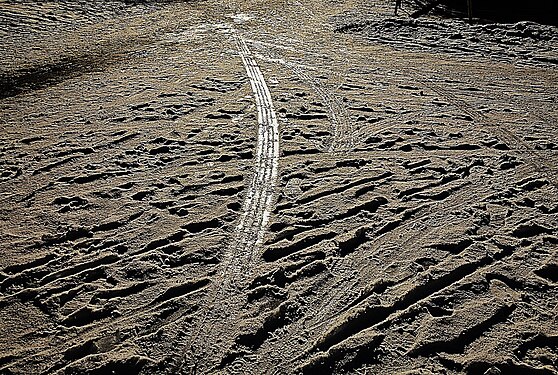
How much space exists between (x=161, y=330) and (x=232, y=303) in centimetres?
58

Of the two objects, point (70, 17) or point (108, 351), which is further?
point (70, 17)

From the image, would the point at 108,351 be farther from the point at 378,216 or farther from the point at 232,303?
the point at 378,216

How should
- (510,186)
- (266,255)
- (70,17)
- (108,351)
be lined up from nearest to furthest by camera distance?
(108,351), (266,255), (510,186), (70,17)

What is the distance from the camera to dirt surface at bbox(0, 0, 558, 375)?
12.8 feet

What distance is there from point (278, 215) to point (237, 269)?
93 cm

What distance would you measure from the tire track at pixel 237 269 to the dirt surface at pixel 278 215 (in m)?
0.02

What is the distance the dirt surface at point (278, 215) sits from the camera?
3.89 metres

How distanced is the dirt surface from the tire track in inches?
0.7

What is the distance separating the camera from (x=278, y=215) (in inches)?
211

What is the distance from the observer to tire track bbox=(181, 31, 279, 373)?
3820 mm

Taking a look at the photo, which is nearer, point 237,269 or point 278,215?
point 237,269

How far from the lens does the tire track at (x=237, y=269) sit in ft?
12.5

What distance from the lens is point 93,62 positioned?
10.3 meters

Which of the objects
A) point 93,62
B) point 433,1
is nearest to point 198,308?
point 93,62
